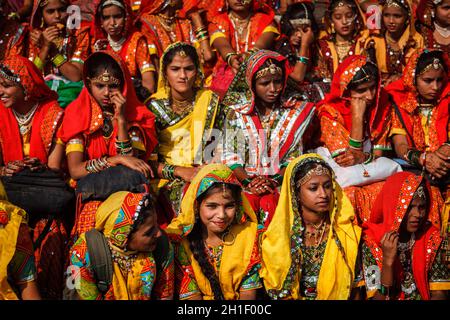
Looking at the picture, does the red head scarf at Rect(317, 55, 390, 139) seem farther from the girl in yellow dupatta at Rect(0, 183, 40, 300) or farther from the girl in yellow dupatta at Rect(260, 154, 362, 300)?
the girl in yellow dupatta at Rect(0, 183, 40, 300)

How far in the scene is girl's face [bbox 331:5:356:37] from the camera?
26.6ft

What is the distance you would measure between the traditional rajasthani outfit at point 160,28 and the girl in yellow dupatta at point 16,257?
10.2ft

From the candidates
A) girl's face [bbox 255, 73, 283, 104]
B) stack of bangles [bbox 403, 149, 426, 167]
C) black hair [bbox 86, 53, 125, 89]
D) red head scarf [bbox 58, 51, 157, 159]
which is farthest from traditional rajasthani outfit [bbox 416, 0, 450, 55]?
black hair [bbox 86, 53, 125, 89]

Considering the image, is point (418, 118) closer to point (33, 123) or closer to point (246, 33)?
point (246, 33)

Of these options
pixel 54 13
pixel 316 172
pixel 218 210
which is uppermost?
pixel 54 13

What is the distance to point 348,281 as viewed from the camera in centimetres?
575

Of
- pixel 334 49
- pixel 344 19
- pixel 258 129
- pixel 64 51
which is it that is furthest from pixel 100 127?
pixel 344 19

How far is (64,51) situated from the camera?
788 centimetres

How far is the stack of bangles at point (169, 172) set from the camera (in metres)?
6.65

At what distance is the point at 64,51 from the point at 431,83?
131 inches

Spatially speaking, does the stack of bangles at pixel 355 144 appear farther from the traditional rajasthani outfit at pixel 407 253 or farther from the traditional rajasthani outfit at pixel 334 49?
the traditional rajasthani outfit at pixel 334 49

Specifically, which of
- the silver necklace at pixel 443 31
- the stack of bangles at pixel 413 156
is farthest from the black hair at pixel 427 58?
the silver necklace at pixel 443 31

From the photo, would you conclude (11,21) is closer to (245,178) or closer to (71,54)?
(71,54)

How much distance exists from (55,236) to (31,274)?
2.47ft
